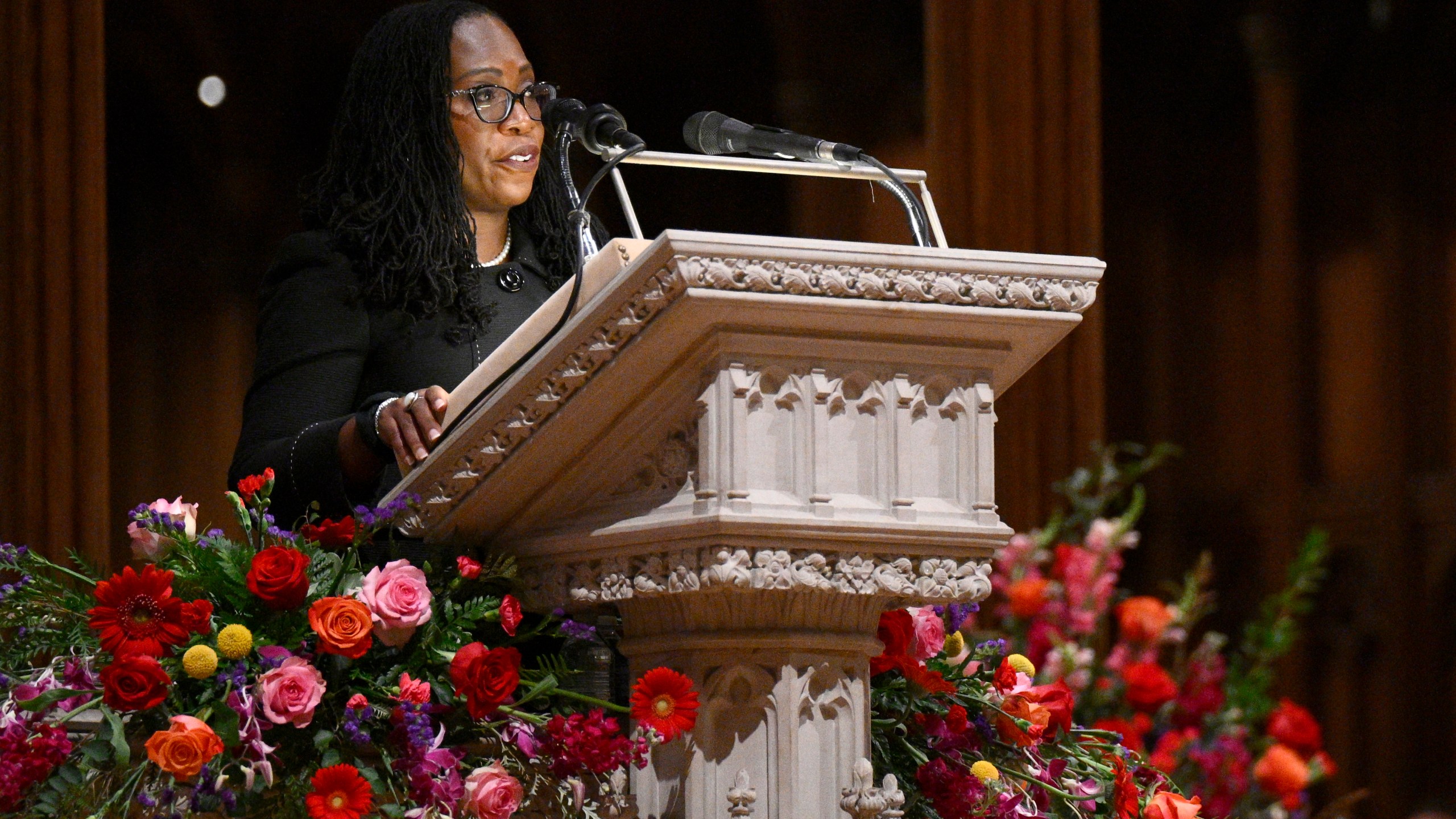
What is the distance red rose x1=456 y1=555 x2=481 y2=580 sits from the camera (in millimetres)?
1879

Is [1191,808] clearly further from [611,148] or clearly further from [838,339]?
[611,148]

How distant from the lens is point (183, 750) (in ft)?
5.57

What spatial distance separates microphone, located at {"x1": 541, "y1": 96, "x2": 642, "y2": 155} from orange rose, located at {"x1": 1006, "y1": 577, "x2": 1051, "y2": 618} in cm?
203

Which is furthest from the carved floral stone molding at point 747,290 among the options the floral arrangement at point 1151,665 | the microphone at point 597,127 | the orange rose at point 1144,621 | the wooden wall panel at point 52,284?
the wooden wall panel at point 52,284

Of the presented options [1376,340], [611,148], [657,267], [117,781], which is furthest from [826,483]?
[1376,340]

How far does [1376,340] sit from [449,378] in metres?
5.38

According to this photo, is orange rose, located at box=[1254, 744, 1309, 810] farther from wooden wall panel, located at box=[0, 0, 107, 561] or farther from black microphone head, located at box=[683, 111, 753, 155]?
wooden wall panel, located at box=[0, 0, 107, 561]

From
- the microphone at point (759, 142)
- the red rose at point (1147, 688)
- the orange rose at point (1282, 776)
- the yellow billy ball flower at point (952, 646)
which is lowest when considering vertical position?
→ the orange rose at point (1282, 776)

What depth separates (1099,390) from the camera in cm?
526

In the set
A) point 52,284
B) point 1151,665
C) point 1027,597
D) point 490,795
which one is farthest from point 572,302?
point 52,284

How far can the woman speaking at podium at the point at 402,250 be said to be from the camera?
2268mm

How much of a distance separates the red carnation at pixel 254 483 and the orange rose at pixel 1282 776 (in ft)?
8.25

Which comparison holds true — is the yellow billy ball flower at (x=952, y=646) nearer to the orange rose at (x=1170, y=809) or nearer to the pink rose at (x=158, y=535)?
the orange rose at (x=1170, y=809)

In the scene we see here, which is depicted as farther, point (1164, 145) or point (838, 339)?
point (1164, 145)
